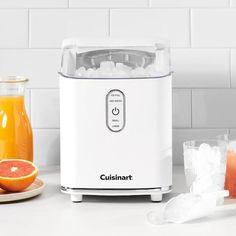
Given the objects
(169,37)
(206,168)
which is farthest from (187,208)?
(169,37)

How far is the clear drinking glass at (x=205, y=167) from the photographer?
120 centimetres

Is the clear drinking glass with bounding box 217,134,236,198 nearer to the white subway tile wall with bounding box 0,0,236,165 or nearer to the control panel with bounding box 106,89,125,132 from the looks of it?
the control panel with bounding box 106,89,125,132

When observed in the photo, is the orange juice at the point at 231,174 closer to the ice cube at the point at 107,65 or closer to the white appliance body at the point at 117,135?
the white appliance body at the point at 117,135

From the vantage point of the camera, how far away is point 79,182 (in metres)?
1.23

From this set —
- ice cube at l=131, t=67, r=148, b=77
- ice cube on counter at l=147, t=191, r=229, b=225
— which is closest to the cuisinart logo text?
ice cube on counter at l=147, t=191, r=229, b=225

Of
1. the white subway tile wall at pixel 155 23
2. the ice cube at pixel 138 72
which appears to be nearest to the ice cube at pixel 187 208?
the ice cube at pixel 138 72

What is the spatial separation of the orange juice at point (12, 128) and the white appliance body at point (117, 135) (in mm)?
249

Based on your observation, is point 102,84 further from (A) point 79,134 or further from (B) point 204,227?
(B) point 204,227

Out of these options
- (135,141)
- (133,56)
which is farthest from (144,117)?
(133,56)

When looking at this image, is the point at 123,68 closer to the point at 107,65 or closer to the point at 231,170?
the point at 107,65

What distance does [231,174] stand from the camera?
4.16 feet

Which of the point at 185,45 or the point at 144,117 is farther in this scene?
the point at 185,45

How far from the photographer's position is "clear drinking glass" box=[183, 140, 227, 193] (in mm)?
1202

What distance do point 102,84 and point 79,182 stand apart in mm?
204
